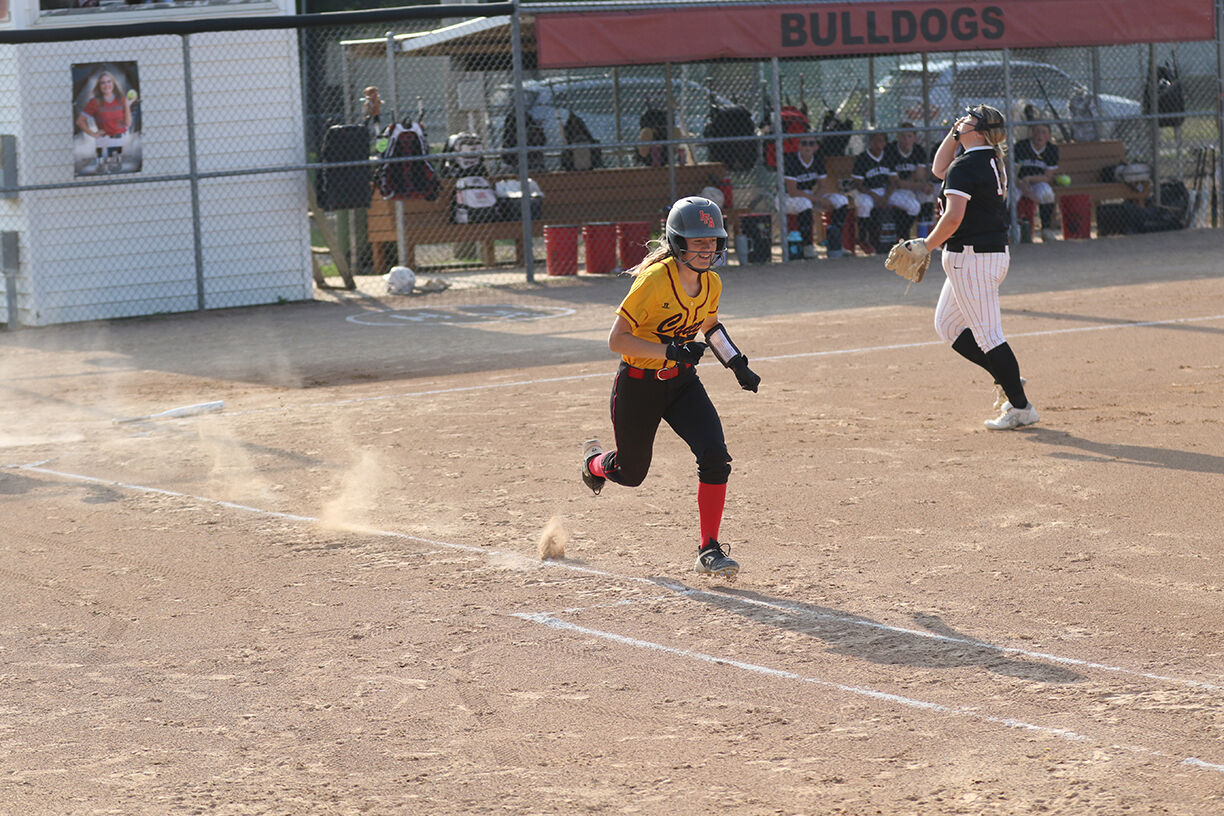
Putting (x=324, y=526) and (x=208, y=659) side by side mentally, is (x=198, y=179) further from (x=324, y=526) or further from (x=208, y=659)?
(x=208, y=659)

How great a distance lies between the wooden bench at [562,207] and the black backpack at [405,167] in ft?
4.84

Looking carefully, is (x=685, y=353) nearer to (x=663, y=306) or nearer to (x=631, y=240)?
(x=663, y=306)

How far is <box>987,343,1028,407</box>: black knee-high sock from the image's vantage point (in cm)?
Result: 973

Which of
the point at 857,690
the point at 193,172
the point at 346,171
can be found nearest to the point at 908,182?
the point at 346,171

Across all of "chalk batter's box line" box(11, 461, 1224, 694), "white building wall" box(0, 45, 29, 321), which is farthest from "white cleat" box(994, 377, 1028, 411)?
"white building wall" box(0, 45, 29, 321)

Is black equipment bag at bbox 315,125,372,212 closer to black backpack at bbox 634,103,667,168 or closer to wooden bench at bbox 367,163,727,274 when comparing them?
Result: wooden bench at bbox 367,163,727,274

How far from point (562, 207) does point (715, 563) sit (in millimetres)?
16465

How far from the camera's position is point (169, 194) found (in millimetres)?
A: 18219

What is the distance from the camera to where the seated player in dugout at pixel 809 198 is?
2189cm

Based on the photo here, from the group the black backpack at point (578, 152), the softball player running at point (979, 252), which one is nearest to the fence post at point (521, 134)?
the black backpack at point (578, 152)

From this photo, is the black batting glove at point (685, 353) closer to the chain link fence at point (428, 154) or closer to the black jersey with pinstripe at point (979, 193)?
the black jersey with pinstripe at point (979, 193)

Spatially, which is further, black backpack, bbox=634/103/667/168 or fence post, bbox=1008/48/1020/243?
black backpack, bbox=634/103/667/168

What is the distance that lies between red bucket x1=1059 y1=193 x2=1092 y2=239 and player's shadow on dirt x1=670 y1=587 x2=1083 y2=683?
18.6 meters

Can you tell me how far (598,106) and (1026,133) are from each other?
7419mm
